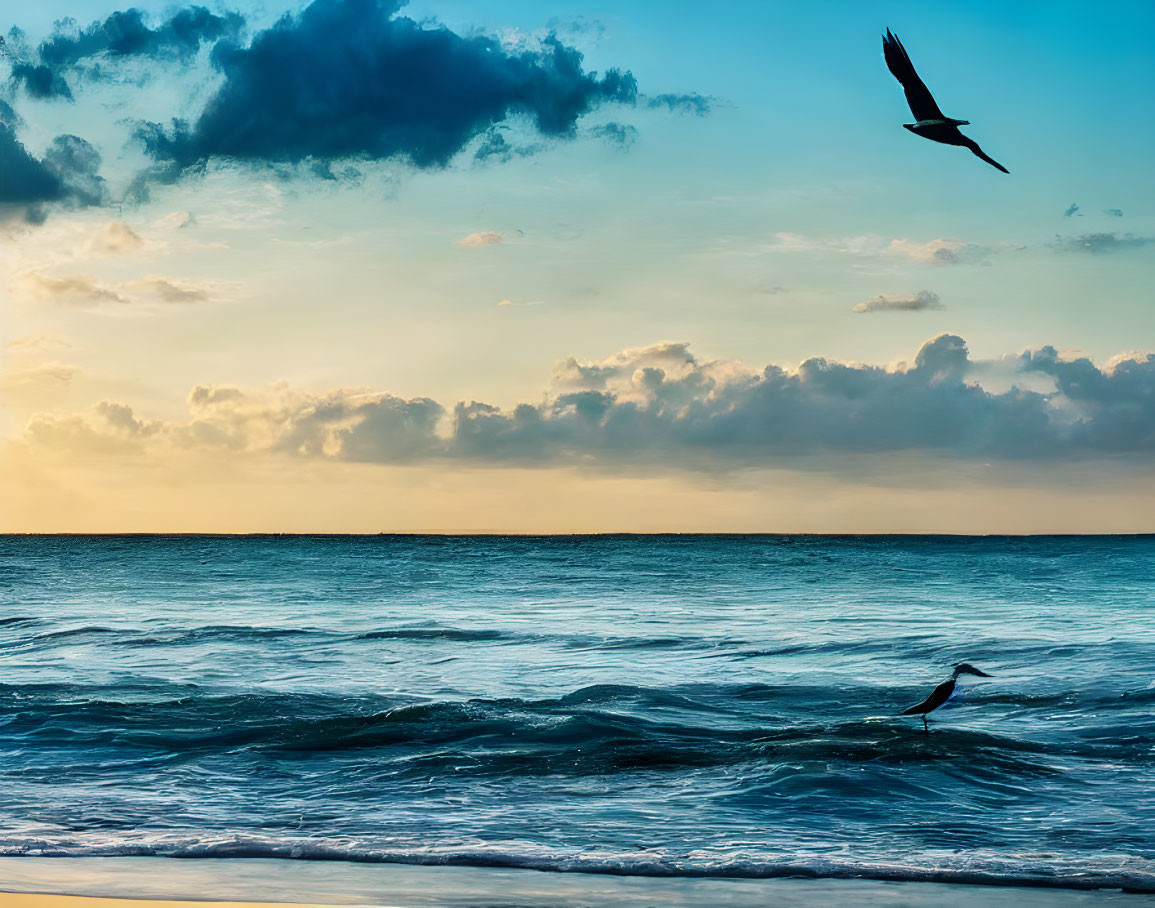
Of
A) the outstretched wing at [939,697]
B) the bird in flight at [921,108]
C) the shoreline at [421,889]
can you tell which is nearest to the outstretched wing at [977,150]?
the bird in flight at [921,108]

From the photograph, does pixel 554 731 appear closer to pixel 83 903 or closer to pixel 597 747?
pixel 597 747

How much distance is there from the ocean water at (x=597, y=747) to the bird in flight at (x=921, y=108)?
448cm

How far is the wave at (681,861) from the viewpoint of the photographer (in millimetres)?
6480

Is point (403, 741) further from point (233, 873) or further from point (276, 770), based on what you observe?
point (233, 873)

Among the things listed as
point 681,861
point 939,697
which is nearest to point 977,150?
point 681,861

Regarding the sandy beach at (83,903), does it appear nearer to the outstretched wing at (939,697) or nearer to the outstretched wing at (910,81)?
the outstretched wing at (910,81)

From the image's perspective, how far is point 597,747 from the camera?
414 inches

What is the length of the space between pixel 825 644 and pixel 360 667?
8977mm

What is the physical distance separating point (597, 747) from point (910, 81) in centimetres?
725

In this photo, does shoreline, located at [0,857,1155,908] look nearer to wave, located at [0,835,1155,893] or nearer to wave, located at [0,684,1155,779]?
wave, located at [0,835,1155,893]

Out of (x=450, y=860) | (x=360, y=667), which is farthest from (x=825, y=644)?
(x=450, y=860)

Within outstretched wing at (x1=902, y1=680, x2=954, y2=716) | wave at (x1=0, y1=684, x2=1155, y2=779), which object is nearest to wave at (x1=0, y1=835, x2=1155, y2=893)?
wave at (x1=0, y1=684, x2=1155, y2=779)

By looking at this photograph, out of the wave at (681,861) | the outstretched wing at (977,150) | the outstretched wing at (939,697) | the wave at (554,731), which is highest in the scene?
the outstretched wing at (977,150)

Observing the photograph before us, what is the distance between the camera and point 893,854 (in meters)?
6.98
